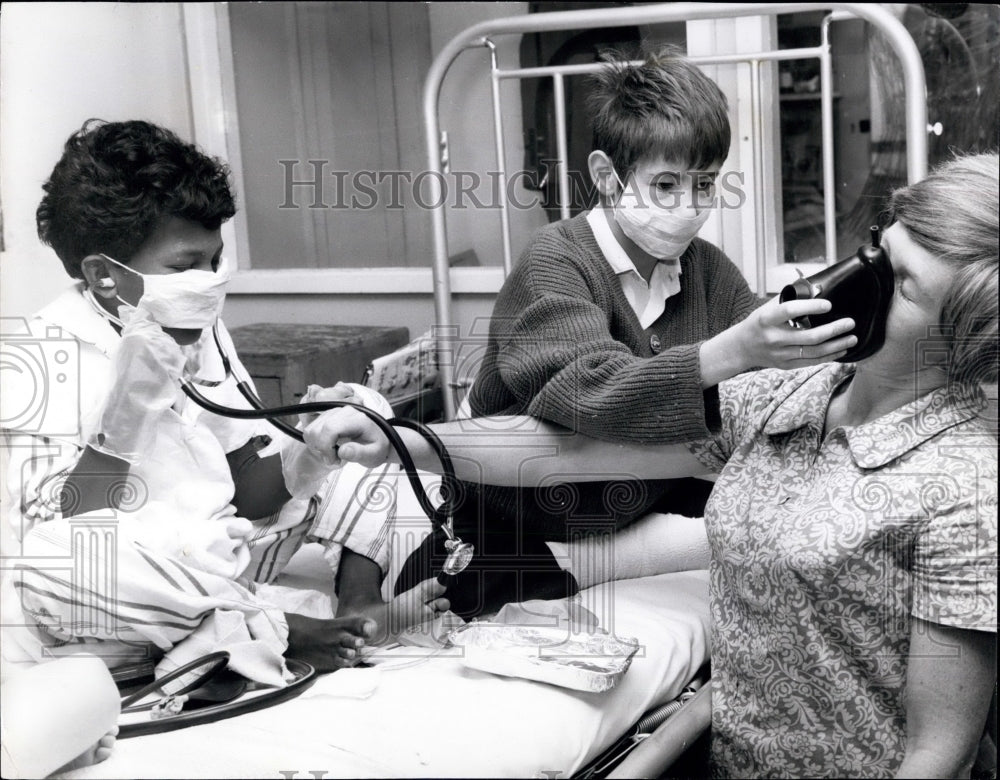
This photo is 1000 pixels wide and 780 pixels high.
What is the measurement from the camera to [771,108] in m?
1.54

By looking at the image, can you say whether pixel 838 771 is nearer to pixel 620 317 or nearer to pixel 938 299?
pixel 938 299

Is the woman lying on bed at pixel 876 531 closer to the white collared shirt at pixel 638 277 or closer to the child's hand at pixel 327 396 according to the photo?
the child's hand at pixel 327 396

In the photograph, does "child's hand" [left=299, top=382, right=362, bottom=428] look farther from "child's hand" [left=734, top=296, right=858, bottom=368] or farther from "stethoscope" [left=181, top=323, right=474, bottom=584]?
"child's hand" [left=734, top=296, right=858, bottom=368]

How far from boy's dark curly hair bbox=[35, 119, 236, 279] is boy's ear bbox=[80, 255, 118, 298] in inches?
0.4

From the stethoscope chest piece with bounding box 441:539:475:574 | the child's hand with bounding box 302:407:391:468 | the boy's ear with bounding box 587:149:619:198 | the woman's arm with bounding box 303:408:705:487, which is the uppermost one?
the boy's ear with bounding box 587:149:619:198

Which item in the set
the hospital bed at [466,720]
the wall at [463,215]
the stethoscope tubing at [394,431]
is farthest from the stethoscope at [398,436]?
the wall at [463,215]

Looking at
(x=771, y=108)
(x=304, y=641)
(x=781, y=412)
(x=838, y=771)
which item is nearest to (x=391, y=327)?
(x=771, y=108)

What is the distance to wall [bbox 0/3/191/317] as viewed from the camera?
1109mm

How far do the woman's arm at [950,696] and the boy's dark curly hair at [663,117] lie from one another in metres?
0.56

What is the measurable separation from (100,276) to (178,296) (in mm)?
87

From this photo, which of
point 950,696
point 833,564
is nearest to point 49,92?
point 833,564

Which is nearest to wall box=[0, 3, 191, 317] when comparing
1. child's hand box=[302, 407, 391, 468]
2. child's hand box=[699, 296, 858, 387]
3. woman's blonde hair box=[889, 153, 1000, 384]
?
child's hand box=[302, 407, 391, 468]

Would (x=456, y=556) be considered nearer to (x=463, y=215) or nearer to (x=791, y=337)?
(x=791, y=337)

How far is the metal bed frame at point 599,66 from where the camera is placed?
1.38 m
